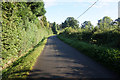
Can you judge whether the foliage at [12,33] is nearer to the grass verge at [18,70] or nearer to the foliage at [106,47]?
the grass verge at [18,70]

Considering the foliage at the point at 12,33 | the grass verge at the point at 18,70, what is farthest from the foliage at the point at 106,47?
the foliage at the point at 12,33

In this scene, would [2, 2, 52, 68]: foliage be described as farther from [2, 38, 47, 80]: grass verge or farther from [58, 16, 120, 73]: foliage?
[58, 16, 120, 73]: foliage

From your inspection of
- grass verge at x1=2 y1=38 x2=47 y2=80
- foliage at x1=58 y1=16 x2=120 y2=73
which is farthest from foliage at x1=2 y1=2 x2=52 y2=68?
foliage at x1=58 y1=16 x2=120 y2=73

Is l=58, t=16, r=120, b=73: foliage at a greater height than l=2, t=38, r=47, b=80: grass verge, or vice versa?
l=58, t=16, r=120, b=73: foliage

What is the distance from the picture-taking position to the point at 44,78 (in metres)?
3.84

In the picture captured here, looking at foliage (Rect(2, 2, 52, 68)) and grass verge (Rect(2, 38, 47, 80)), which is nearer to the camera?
grass verge (Rect(2, 38, 47, 80))

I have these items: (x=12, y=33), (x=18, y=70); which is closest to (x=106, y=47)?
(x=18, y=70)

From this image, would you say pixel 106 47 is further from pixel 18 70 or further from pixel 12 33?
pixel 12 33

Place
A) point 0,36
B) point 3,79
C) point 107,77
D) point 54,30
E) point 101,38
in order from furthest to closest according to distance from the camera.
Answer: point 54,30
point 101,38
point 0,36
point 107,77
point 3,79

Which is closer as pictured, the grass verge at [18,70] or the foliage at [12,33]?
the grass verge at [18,70]

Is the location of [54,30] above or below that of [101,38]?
above

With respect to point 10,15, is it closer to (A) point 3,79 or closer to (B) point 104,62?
(A) point 3,79

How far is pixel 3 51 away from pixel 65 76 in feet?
12.0

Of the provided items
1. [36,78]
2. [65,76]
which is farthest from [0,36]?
[65,76]
